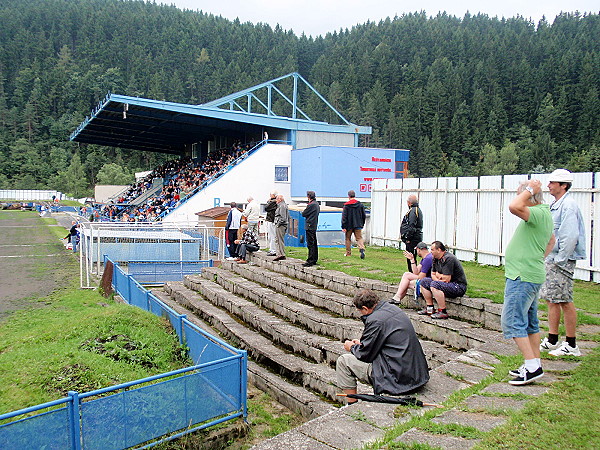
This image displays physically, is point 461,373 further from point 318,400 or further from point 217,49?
point 217,49

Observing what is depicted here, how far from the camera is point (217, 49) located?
409 ft

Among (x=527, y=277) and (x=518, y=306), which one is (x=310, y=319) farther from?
(x=527, y=277)

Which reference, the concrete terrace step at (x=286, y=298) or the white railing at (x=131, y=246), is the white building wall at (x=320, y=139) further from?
the concrete terrace step at (x=286, y=298)

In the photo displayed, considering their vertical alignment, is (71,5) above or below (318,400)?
above

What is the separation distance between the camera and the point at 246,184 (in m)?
31.2

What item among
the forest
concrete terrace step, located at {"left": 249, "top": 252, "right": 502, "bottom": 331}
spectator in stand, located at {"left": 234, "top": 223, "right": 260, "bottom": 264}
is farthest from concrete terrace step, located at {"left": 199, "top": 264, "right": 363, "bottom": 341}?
the forest

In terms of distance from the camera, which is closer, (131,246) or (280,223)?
(280,223)

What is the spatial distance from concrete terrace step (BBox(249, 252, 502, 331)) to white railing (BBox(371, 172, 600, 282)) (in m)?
4.06

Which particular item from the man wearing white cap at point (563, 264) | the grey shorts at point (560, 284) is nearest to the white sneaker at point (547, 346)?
the man wearing white cap at point (563, 264)

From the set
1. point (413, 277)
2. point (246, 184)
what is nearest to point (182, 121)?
point (246, 184)

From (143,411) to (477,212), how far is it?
9.77 metres

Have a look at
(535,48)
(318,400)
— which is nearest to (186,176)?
(318,400)

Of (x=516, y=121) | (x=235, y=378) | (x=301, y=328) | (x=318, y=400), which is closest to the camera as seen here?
(x=235, y=378)

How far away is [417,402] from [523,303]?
1291 millimetres
